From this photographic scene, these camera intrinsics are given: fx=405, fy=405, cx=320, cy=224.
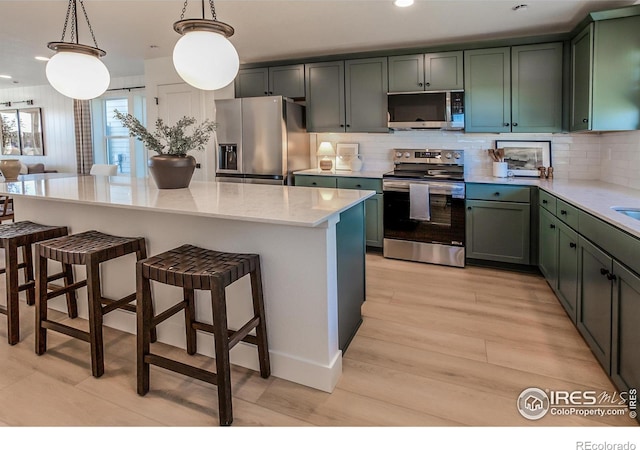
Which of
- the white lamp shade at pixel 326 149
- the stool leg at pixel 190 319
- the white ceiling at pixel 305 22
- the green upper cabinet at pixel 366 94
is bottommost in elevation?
the stool leg at pixel 190 319

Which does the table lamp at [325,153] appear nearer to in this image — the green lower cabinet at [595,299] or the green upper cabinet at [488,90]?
the green upper cabinet at [488,90]

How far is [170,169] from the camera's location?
265cm

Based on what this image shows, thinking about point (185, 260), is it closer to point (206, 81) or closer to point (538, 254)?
point (206, 81)

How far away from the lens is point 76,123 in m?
7.29

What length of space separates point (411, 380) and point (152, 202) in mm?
1637

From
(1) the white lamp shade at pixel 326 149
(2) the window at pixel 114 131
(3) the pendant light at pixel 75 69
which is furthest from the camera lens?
(2) the window at pixel 114 131

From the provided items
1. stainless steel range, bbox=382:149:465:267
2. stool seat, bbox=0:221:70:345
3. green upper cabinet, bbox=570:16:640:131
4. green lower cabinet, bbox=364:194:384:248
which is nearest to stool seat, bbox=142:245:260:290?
stool seat, bbox=0:221:70:345

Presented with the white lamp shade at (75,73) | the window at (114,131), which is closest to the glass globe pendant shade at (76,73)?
the white lamp shade at (75,73)

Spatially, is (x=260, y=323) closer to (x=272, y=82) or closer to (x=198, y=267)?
(x=198, y=267)

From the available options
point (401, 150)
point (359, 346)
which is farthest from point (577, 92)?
point (359, 346)

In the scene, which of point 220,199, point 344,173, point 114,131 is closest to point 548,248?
point 344,173

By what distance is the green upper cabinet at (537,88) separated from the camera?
3705mm

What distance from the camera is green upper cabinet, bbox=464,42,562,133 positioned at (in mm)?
3730

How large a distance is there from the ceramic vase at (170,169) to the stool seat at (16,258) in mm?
735
